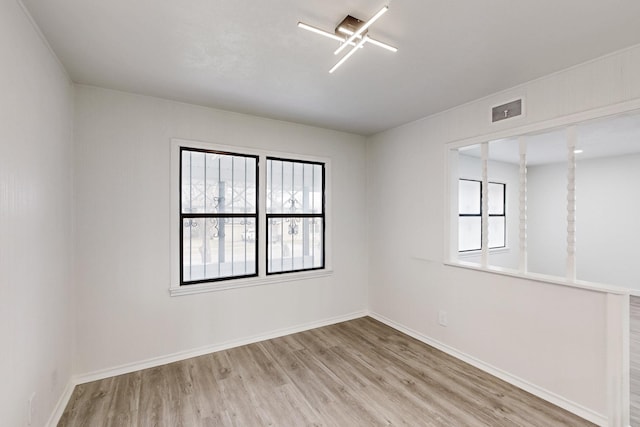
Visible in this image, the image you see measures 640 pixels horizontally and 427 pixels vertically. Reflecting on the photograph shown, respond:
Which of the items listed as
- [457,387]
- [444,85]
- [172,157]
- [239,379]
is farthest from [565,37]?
[239,379]

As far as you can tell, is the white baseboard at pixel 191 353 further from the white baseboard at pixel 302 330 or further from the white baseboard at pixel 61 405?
the white baseboard at pixel 61 405

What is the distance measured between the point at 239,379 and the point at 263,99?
107 inches

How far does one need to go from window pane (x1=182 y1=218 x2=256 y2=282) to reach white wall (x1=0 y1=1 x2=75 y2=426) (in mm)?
984

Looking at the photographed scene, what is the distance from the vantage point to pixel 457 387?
2498mm

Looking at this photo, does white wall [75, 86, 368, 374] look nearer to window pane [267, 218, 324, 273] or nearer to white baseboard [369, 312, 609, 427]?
window pane [267, 218, 324, 273]

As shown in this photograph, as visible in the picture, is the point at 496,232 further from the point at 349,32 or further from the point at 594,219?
the point at 349,32

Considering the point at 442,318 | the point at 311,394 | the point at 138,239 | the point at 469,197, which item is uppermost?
the point at 469,197

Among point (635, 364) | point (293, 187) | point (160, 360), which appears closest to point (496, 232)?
point (635, 364)

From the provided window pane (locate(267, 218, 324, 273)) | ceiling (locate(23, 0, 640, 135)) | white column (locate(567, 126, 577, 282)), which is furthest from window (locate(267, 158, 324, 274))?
white column (locate(567, 126, 577, 282))

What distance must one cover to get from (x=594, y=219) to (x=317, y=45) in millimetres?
6467

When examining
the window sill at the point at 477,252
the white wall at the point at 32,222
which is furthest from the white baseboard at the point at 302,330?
the window sill at the point at 477,252

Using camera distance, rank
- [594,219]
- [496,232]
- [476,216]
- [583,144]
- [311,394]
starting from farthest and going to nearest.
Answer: [496,232] → [594,219] → [476,216] → [583,144] → [311,394]

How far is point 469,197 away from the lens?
16.9 feet

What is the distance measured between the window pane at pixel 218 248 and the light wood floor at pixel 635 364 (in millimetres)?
3533
